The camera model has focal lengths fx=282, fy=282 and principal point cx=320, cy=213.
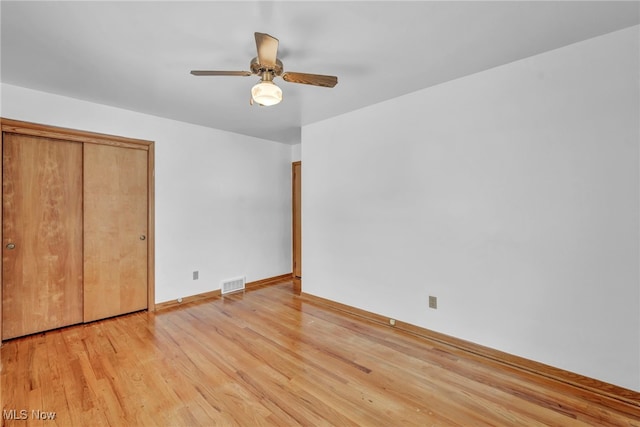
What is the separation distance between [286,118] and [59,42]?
7.24ft

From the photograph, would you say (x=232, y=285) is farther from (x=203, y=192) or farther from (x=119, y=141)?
(x=119, y=141)

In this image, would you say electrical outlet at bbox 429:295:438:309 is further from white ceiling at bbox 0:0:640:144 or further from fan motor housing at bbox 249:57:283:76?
fan motor housing at bbox 249:57:283:76

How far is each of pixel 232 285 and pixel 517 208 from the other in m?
3.79

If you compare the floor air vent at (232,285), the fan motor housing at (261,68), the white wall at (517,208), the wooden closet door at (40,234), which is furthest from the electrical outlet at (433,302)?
the wooden closet door at (40,234)

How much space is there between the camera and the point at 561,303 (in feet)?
6.96

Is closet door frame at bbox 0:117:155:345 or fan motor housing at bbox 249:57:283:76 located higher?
fan motor housing at bbox 249:57:283:76

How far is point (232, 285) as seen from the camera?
4359 millimetres

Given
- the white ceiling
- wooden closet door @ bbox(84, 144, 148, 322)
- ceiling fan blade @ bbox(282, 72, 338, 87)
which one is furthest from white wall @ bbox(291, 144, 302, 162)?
ceiling fan blade @ bbox(282, 72, 338, 87)

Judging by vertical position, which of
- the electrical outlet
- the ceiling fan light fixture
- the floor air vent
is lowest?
the floor air vent

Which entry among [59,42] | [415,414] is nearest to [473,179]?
[415,414]

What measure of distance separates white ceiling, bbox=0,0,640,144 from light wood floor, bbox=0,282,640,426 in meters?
2.48

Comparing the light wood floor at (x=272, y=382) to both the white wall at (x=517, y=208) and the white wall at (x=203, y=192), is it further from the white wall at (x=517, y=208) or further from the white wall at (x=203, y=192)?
the white wall at (x=203, y=192)

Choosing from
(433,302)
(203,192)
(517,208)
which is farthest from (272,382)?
(203,192)

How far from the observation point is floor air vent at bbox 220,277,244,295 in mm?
4270
